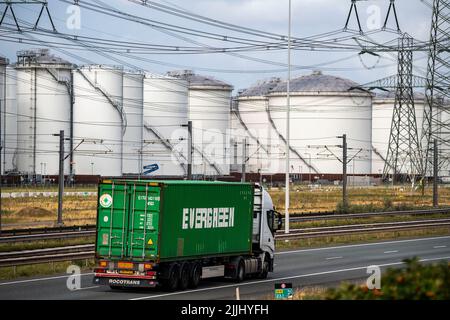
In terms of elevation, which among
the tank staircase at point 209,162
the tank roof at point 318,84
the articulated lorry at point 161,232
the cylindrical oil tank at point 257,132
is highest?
the tank roof at point 318,84

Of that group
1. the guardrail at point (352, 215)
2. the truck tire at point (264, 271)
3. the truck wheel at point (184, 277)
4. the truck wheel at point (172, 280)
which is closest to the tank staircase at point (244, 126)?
the guardrail at point (352, 215)

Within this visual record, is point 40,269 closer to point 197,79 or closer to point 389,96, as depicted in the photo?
point 197,79

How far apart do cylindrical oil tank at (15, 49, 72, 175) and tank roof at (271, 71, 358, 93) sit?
46645 millimetres

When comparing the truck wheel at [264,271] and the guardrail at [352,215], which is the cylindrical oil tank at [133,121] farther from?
the truck wheel at [264,271]

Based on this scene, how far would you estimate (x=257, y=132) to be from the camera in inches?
5778

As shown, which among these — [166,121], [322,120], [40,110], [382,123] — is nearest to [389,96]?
[382,123]

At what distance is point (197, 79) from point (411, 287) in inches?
5131

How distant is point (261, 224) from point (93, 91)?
3205 inches

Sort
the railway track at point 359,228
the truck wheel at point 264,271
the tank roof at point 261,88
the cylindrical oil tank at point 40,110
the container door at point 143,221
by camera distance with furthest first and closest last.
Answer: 1. the tank roof at point 261,88
2. the cylindrical oil tank at point 40,110
3. the railway track at point 359,228
4. the truck wheel at point 264,271
5. the container door at point 143,221

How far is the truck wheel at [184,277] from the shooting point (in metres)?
26.7

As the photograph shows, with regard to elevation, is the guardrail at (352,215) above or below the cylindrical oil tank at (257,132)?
below
